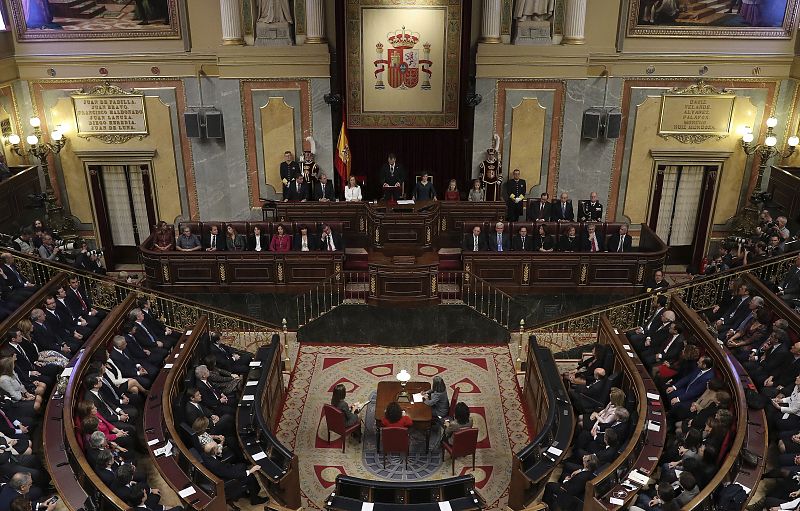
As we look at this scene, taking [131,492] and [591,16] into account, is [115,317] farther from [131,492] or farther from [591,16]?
[591,16]

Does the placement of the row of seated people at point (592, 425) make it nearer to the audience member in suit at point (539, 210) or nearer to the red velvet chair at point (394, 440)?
the red velvet chair at point (394, 440)

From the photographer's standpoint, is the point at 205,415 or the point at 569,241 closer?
the point at 205,415

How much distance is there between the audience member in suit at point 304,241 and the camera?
1242 centimetres

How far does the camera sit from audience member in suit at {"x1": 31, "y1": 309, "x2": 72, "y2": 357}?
30.3ft

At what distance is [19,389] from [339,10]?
914 centimetres

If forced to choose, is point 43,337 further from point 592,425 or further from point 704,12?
point 704,12

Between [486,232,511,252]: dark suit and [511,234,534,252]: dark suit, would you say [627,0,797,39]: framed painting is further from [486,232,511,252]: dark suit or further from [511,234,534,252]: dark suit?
[486,232,511,252]: dark suit

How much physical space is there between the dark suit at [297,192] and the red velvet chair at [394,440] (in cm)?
659

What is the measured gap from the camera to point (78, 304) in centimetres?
1055

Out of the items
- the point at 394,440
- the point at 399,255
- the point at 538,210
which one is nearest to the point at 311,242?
the point at 399,255

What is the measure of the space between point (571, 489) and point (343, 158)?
882 cm

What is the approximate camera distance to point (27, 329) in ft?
29.2

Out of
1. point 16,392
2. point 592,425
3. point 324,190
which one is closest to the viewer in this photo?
point 16,392

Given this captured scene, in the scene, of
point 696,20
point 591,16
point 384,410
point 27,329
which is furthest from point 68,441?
point 696,20
